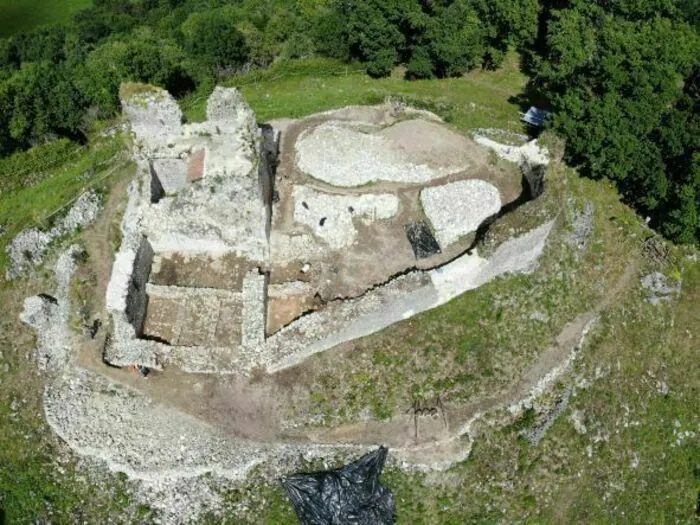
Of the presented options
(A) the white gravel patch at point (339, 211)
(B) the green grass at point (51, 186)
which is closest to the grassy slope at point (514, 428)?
(B) the green grass at point (51, 186)

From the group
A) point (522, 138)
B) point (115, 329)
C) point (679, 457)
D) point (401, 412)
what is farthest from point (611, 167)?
point (115, 329)

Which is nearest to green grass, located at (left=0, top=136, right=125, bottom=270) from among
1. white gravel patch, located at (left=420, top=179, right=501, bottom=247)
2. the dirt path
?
white gravel patch, located at (left=420, top=179, right=501, bottom=247)

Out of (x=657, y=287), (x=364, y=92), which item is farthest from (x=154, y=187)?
(x=657, y=287)

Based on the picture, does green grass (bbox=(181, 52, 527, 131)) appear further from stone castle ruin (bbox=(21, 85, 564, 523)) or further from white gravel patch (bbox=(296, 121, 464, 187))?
white gravel patch (bbox=(296, 121, 464, 187))

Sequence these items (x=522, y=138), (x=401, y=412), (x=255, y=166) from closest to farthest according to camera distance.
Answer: (x=401, y=412), (x=255, y=166), (x=522, y=138)

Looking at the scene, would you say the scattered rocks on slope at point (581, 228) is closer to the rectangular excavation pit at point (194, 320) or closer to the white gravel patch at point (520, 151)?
the white gravel patch at point (520, 151)

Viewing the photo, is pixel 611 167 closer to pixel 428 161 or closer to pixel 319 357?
pixel 428 161
